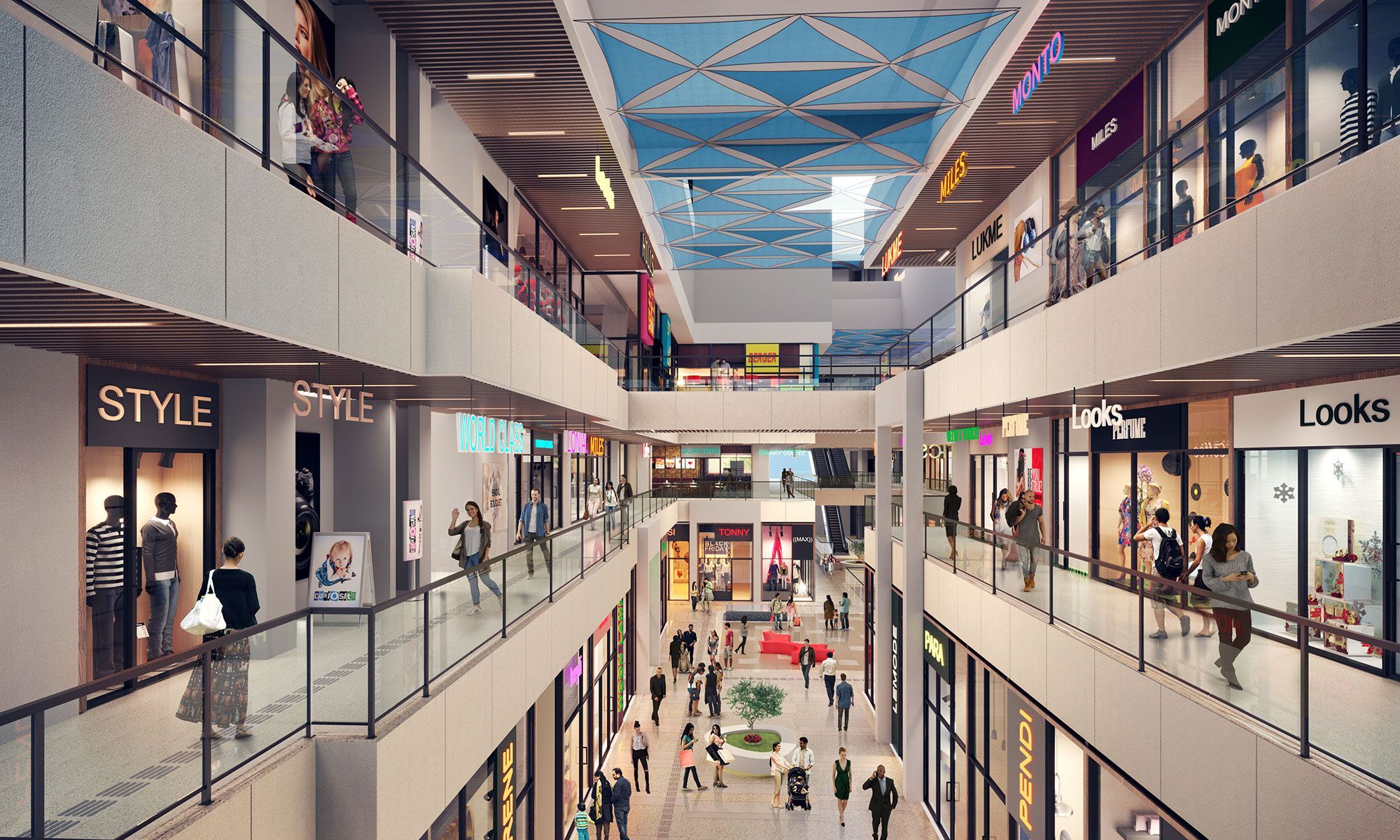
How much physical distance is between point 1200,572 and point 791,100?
1131cm

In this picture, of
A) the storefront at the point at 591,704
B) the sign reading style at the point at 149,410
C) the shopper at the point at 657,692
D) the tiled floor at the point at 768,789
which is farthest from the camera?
the shopper at the point at 657,692

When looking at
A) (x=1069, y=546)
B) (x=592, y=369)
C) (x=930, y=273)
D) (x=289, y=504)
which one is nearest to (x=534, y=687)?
(x=289, y=504)

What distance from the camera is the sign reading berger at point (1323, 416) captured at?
7375 mm

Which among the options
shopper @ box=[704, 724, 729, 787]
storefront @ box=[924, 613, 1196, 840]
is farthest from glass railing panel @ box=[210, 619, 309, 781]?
shopper @ box=[704, 724, 729, 787]

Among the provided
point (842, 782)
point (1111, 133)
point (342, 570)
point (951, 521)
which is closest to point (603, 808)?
point (842, 782)

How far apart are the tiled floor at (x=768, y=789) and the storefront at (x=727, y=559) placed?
11.8 m

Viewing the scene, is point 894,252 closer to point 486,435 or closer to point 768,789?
point 768,789

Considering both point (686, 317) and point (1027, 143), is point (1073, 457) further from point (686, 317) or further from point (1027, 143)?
point (686, 317)

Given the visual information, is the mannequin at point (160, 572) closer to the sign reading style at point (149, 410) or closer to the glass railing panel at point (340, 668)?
the sign reading style at point (149, 410)

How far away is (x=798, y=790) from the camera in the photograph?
16438mm

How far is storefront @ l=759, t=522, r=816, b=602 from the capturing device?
130ft

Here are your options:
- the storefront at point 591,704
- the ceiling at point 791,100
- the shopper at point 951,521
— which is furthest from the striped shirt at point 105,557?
the shopper at point 951,521

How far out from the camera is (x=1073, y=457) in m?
14.9

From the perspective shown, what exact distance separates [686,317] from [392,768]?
3102cm
